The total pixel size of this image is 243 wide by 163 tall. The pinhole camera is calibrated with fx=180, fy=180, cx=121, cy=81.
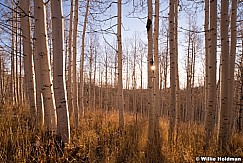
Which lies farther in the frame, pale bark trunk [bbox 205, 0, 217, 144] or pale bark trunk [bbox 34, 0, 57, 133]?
pale bark trunk [bbox 205, 0, 217, 144]

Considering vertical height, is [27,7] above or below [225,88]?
above

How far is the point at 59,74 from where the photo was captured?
3020 millimetres

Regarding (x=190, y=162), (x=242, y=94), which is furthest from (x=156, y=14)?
(x=242, y=94)

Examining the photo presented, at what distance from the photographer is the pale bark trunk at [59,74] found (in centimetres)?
301

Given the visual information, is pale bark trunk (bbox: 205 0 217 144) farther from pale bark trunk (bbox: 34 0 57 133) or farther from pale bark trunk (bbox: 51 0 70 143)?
pale bark trunk (bbox: 34 0 57 133)

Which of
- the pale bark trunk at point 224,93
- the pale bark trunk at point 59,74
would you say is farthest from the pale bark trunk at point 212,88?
the pale bark trunk at point 59,74

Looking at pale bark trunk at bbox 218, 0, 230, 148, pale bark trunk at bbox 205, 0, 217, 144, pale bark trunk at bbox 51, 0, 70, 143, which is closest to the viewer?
pale bark trunk at bbox 51, 0, 70, 143

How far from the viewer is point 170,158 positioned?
10.2 feet

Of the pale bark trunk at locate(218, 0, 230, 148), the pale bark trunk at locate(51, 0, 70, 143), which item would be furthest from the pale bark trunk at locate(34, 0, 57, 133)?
the pale bark trunk at locate(218, 0, 230, 148)

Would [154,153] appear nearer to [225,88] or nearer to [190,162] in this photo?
[190,162]

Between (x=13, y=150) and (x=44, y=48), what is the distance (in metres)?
1.71

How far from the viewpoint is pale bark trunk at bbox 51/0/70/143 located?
3.01 m

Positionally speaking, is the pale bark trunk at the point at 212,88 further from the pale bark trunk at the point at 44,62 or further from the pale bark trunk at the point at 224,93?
the pale bark trunk at the point at 44,62

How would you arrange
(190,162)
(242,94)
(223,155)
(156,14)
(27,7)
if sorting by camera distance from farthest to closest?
(242,94) → (156,14) → (27,7) → (223,155) → (190,162)
